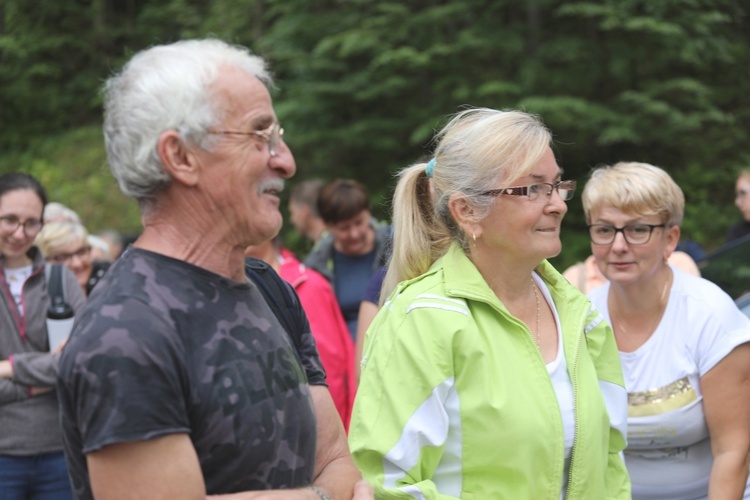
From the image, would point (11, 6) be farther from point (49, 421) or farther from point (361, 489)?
point (361, 489)

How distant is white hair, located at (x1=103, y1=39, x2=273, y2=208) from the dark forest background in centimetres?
816

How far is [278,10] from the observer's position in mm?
12273

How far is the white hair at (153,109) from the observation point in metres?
1.75

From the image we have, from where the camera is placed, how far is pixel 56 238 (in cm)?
548

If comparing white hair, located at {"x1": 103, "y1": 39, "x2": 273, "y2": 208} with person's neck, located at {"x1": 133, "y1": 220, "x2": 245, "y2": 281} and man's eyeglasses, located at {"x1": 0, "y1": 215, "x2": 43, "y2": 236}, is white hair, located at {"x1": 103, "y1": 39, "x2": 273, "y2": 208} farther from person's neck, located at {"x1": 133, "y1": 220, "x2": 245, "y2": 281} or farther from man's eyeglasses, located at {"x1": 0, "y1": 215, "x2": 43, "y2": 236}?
man's eyeglasses, located at {"x1": 0, "y1": 215, "x2": 43, "y2": 236}

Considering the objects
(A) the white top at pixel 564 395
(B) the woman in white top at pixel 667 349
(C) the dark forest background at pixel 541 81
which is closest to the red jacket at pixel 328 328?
(B) the woman in white top at pixel 667 349

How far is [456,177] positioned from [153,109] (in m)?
1.12

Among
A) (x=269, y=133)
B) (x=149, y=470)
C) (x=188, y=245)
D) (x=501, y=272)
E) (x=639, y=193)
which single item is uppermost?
(x=269, y=133)

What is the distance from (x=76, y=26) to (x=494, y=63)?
13.5m

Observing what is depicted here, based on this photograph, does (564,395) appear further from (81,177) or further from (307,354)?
(81,177)

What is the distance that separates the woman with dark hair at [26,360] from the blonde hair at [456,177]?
1845 mm

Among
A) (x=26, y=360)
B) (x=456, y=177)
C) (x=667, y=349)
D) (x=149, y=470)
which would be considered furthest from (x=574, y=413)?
(x=26, y=360)

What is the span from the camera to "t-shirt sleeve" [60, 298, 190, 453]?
1554 millimetres

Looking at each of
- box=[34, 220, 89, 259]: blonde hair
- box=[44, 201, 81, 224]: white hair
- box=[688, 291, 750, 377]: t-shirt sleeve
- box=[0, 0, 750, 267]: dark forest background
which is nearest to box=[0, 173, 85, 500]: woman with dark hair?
box=[34, 220, 89, 259]: blonde hair
